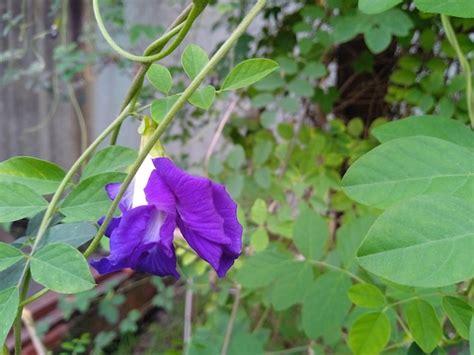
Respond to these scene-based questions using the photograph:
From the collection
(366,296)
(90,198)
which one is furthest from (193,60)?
(366,296)

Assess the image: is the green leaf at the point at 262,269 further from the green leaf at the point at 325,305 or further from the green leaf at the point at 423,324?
the green leaf at the point at 423,324

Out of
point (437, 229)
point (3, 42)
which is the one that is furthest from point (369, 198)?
point (3, 42)

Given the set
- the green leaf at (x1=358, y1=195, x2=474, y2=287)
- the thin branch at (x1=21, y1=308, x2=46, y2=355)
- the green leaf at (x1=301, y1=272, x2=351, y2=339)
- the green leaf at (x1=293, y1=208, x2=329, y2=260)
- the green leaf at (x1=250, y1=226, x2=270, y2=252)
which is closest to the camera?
the green leaf at (x1=358, y1=195, x2=474, y2=287)

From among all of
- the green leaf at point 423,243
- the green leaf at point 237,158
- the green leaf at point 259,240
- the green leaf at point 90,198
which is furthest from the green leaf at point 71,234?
the green leaf at point 237,158

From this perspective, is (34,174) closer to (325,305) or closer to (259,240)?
(325,305)

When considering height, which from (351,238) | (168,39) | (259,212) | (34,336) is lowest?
(34,336)

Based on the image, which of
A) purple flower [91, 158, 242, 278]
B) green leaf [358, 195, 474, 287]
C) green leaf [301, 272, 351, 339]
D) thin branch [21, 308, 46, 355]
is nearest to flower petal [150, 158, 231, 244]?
purple flower [91, 158, 242, 278]

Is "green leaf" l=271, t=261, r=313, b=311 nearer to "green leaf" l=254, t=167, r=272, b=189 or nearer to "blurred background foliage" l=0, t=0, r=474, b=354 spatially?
"blurred background foliage" l=0, t=0, r=474, b=354
